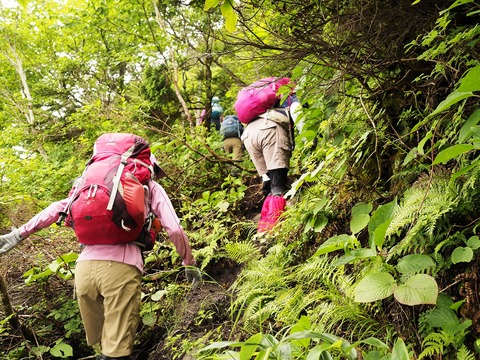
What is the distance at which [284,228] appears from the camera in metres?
3.94

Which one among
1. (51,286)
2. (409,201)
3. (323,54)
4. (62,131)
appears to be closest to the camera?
(409,201)

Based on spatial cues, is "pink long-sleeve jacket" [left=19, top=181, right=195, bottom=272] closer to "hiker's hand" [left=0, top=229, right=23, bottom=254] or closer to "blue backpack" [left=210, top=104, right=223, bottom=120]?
"hiker's hand" [left=0, top=229, right=23, bottom=254]

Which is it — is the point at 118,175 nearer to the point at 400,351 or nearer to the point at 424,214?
the point at 424,214

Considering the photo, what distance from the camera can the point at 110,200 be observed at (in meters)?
3.38

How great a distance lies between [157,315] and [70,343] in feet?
3.78

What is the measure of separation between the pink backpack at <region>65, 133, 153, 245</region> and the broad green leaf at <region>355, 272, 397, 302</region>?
231cm

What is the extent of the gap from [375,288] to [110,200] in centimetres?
248

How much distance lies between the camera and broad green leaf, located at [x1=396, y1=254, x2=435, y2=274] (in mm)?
1789

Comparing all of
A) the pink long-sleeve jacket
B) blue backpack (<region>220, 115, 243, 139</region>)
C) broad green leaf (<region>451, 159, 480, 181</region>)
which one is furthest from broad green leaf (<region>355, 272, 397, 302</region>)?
blue backpack (<region>220, 115, 243, 139</region>)

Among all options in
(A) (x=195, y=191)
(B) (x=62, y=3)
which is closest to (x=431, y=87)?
(A) (x=195, y=191)

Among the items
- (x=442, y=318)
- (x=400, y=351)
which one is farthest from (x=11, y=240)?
(x=442, y=318)

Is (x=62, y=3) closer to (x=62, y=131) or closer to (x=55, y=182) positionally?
(x=62, y=131)

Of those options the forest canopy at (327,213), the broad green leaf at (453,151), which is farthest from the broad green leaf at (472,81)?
the broad green leaf at (453,151)

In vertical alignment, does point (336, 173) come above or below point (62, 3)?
below
